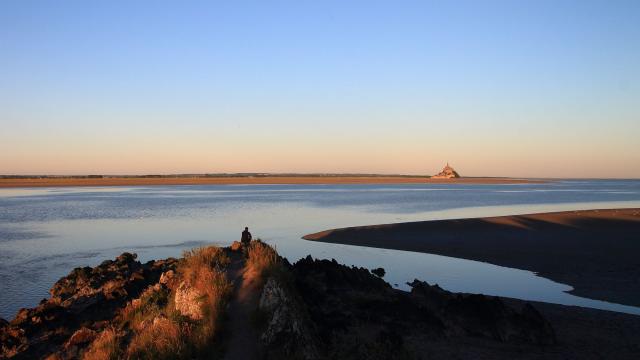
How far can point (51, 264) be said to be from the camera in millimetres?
21406

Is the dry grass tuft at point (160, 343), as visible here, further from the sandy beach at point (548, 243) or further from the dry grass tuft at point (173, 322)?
the sandy beach at point (548, 243)

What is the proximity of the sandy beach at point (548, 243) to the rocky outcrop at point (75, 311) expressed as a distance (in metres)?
13.0

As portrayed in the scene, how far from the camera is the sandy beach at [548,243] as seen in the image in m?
18.9

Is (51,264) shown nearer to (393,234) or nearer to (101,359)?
(101,359)

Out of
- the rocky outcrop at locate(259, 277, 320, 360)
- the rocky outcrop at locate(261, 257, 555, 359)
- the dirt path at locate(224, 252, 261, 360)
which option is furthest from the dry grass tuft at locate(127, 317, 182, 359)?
the rocky outcrop at locate(261, 257, 555, 359)

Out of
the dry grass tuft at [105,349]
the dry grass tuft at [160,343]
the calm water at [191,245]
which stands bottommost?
the calm water at [191,245]

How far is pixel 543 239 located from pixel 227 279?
21.5 meters

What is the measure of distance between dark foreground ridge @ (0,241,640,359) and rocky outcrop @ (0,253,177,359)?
3 cm

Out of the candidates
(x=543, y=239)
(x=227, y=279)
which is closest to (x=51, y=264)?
(x=227, y=279)

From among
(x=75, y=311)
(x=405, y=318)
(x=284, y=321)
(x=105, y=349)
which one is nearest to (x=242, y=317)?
(x=284, y=321)

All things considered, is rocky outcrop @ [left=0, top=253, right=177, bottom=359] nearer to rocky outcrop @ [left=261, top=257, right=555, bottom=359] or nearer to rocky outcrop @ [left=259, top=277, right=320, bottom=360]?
rocky outcrop @ [left=259, top=277, right=320, bottom=360]

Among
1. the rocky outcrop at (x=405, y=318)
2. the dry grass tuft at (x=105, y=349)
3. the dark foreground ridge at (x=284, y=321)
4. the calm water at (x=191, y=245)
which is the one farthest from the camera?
the calm water at (x=191, y=245)

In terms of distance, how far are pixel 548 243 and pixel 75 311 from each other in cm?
2175

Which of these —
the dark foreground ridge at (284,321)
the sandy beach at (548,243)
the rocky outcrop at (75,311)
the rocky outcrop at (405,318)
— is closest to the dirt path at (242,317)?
the dark foreground ridge at (284,321)
